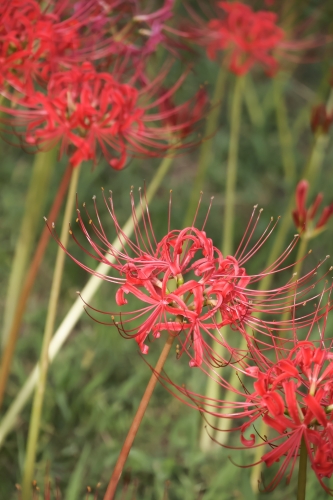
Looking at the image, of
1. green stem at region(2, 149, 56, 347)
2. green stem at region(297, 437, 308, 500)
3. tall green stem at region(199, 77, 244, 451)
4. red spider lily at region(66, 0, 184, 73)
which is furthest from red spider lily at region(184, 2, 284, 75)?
green stem at region(297, 437, 308, 500)

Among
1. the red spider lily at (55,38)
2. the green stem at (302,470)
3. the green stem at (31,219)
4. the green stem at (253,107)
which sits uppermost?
the green stem at (253,107)

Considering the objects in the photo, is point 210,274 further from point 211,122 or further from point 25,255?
point 211,122

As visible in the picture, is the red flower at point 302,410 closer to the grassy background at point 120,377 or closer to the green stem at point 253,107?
the grassy background at point 120,377

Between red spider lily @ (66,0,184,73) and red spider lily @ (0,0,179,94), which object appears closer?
red spider lily @ (0,0,179,94)

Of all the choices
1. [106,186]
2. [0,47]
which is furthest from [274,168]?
[0,47]

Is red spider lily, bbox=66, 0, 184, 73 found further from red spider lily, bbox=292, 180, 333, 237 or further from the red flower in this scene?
the red flower

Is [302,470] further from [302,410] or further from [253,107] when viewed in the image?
[253,107]

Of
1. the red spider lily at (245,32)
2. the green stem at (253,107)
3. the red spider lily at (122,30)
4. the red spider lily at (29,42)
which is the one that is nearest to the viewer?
the red spider lily at (29,42)

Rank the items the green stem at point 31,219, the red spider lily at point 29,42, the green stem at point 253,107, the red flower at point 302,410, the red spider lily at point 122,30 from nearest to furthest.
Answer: the red flower at point 302,410
the red spider lily at point 29,42
the red spider lily at point 122,30
the green stem at point 31,219
the green stem at point 253,107

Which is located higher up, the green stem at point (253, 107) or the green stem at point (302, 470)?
the green stem at point (253, 107)

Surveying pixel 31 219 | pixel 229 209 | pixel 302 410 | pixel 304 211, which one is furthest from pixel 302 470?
pixel 229 209

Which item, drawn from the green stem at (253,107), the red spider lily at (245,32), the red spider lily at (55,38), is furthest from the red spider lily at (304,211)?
the green stem at (253,107)
